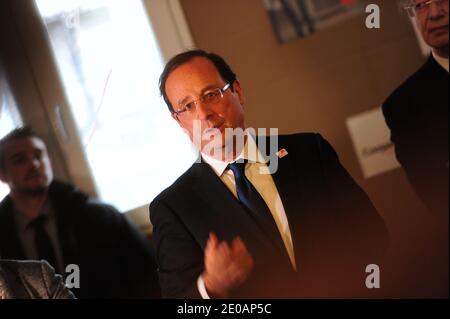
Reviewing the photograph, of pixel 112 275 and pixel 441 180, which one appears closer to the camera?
pixel 441 180

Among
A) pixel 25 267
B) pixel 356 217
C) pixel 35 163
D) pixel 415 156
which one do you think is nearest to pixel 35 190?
pixel 35 163

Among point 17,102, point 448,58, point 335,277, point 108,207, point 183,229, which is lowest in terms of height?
point 335,277

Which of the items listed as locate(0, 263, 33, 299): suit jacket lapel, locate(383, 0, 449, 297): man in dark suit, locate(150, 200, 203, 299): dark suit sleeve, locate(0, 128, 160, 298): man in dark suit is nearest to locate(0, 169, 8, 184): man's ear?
locate(0, 128, 160, 298): man in dark suit

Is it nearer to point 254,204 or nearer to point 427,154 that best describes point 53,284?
point 254,204

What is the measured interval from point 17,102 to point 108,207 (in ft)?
1.33

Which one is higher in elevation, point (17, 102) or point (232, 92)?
point (17, 102)

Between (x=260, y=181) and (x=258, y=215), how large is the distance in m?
0.09

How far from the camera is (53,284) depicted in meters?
1.51

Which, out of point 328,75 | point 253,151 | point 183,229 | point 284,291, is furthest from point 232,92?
point 284,291

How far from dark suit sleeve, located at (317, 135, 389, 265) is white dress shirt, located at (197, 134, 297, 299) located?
145 millimetres

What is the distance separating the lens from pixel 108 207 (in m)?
1.47

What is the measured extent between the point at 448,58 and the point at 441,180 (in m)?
0.32

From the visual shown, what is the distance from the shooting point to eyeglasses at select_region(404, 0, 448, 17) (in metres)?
1.34
